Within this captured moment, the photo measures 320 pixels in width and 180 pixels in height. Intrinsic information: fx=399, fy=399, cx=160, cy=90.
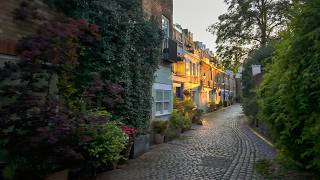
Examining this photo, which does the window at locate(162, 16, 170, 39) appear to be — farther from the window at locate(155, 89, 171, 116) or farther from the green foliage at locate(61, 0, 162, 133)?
the green foliage at locate(61, 0, 162, 133)

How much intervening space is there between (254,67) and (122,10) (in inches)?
539

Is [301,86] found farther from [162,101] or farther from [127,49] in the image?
[162,101]

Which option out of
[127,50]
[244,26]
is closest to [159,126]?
[127,50]

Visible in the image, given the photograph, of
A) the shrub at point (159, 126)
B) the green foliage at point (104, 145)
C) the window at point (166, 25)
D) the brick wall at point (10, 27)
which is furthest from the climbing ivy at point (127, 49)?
the window at point (166, 25)

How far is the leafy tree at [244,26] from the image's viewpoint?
34625mm

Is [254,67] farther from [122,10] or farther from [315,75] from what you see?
[315,75]

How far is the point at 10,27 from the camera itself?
7.95 m

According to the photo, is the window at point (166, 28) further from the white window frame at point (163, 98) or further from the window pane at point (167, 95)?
the window pane at point (167, 95)

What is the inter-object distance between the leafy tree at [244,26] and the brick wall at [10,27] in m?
28.3

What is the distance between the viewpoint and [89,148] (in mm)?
8711

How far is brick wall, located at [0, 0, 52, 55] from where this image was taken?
772 cm

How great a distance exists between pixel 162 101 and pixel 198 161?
777 cm

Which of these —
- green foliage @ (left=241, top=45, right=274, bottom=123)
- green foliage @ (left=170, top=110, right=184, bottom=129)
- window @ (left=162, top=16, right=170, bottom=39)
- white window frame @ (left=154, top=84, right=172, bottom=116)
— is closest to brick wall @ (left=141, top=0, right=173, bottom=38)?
window @ (left=162, top=16, right=170, bottom=39)

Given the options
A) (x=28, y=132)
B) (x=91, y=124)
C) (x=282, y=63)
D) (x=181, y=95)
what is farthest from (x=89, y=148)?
(x=181, y=95)
